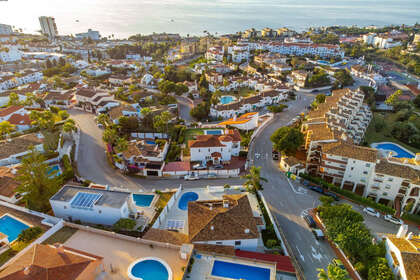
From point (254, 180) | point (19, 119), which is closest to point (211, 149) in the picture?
point (254, 180)

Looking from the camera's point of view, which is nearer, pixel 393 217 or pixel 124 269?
pixel 124 269

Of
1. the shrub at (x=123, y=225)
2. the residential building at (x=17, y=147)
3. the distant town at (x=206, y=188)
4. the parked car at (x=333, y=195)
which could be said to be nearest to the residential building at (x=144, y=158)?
the distant town at (x=206, y=188)

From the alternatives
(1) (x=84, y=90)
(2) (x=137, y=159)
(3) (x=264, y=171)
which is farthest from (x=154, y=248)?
(1) (x=84, y=90)

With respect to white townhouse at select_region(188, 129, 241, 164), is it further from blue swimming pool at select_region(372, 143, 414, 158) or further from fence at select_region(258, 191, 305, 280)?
blue swimming pool at select_region(372, 143, 414, 158)

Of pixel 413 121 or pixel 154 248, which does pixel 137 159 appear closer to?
pixel 154 248

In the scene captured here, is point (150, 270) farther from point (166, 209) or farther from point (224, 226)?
point (166, 209)

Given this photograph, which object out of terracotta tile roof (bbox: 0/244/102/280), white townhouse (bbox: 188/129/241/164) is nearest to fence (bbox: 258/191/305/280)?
white townhouse (bbox: 188/129/241/164)

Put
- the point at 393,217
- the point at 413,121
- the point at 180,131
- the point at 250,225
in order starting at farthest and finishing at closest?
the point at 413,121 → the point at 180,131 → the point at 393,217 → the point at 250,225
